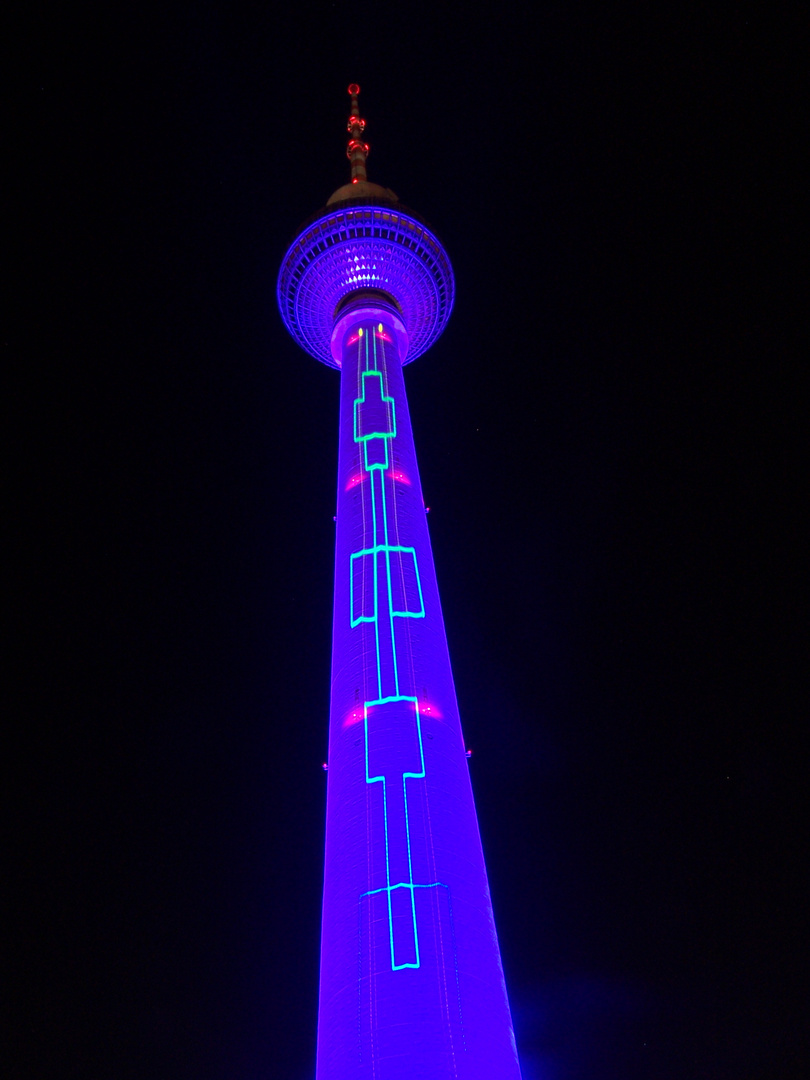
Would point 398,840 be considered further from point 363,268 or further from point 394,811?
point 363,268

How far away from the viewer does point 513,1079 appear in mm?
19688

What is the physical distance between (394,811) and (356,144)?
39.0 meters

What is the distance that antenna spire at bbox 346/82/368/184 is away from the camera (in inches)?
1890

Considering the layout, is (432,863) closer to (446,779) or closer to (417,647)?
(446,779)

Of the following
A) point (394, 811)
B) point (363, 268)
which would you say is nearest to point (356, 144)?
point (363, 268)

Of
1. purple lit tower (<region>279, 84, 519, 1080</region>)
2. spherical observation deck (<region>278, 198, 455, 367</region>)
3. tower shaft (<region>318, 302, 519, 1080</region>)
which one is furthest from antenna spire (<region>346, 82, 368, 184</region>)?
tower shaft (<region>318, 302, 519, 1080</region>)

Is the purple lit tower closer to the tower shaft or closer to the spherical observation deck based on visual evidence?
the tower shaft

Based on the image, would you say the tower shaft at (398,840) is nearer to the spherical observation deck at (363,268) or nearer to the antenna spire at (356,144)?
the spherical observation deck at (363,268)

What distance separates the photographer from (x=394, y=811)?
23375 mm

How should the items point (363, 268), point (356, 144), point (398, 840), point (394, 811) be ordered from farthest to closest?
point (356, 144) → point (363, 268) → point (394, 811) → point (398, 840)

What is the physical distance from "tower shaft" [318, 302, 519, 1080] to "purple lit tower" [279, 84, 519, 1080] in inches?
1.6

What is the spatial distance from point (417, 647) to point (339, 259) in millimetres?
23290

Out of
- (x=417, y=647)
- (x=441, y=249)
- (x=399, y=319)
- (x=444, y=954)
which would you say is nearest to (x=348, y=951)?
(x=444, y=954)

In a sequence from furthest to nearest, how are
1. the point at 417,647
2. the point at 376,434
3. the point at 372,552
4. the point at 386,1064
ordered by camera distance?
the point at 376,434 → the point at 372,552 → the point at 417,647 → the point at 386,1064
